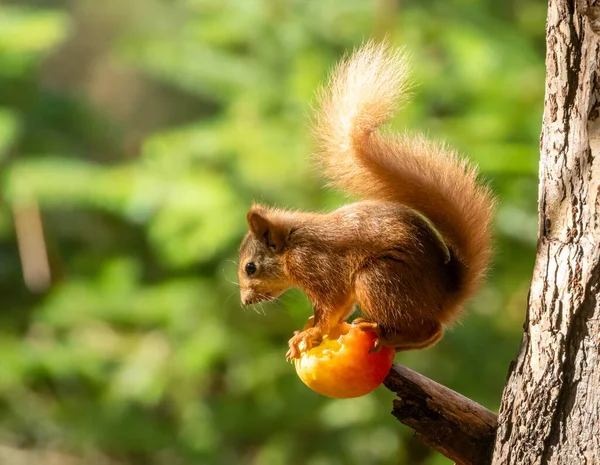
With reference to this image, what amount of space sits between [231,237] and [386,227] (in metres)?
1.57

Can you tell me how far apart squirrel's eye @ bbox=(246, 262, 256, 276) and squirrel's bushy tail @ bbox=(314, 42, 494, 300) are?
22 cm

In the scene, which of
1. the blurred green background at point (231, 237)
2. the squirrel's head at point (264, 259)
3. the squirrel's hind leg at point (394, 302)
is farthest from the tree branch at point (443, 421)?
the blurred green background at point (231, 237)

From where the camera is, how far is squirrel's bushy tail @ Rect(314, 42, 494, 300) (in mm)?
1327

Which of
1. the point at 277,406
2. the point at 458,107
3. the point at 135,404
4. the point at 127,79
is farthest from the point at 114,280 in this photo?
the point at 127,79

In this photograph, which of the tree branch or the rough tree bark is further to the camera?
the tree branch

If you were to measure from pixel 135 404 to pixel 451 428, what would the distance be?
2322 mm

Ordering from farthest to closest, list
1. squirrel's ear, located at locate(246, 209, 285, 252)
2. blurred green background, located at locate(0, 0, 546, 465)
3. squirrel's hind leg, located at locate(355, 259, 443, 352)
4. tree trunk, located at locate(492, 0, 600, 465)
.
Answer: blurred green background, located at locate(0, 0, 546, 465) < squirrel's ear, located at locate(246, 209, 285, 252) < squirrel's hind leg, located at locate(355, 259, 443, 352) < tree trunk, located at locate(492, 0, 600, 465)

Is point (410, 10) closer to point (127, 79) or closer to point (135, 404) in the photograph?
point (135, 404)

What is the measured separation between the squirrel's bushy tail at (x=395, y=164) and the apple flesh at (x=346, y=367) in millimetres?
205

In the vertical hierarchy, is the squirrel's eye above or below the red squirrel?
below

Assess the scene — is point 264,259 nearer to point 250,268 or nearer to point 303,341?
point 250,268

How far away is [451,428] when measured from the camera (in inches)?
51.0

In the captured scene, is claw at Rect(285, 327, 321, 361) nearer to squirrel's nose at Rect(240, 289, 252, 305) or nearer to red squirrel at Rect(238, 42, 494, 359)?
red squirrel at Rect(238, 42, 494, 359)

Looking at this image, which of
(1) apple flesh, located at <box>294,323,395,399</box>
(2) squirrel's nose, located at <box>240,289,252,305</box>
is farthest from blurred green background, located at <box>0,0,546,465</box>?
(1) apple flesh, located at <box>294,323,395,399</box>
